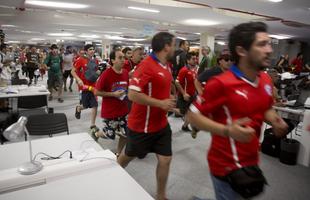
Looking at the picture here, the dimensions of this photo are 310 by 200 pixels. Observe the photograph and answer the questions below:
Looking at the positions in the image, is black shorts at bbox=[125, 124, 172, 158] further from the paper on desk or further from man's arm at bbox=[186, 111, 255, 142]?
man's arm at bbox=[186, 111, 255, 142]

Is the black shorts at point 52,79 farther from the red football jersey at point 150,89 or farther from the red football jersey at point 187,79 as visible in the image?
the red football jersey at point 150,89

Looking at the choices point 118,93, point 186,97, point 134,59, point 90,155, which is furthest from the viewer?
point 134,59

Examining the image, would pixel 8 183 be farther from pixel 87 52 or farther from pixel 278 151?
pixel 87 52

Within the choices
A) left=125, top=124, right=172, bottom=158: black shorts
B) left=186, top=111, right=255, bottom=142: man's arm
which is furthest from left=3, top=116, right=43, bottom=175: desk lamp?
left=186, top=111, right=255, bottom=142: man's arm

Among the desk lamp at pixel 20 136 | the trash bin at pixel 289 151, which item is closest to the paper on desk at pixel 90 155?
the desk lamp at pixel 20 136

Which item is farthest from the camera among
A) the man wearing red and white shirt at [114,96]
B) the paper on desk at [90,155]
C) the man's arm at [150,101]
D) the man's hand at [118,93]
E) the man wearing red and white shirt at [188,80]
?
the man wearing red and white shirt at [188,80]

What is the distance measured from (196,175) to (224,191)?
1847mm

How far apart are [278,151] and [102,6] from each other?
6.02 metres

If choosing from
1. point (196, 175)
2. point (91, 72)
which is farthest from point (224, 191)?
point (91, 72)

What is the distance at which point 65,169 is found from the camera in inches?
64.0

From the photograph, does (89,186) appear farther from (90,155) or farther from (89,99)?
(89,99)

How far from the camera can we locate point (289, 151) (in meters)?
3.66

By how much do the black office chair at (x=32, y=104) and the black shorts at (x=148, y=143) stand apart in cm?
277

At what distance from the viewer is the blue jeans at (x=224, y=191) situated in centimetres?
144
